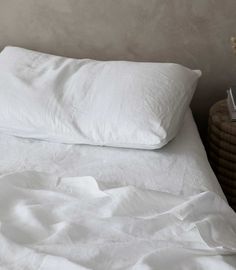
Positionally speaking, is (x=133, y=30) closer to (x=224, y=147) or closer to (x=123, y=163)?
(x=224, y=147)

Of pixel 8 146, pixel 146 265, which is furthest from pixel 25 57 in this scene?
pixel 146 265

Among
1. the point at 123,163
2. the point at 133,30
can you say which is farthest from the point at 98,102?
the point at 133,30

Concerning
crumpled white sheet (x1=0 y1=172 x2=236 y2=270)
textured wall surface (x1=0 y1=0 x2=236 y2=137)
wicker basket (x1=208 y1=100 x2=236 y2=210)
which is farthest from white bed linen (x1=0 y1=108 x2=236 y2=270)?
textured wall surface (x1=0 y1=0 x2=236 y2=137)

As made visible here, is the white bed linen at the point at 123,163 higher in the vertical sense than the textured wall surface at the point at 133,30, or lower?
lower

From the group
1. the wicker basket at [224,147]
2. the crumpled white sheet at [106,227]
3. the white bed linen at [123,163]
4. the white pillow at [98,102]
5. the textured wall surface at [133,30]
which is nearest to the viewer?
the crumpled white sheet at [106,227]

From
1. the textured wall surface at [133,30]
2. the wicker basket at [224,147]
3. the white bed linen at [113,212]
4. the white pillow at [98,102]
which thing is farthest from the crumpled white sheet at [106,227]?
the textured wall surface at [133,30]

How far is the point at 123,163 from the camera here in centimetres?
143

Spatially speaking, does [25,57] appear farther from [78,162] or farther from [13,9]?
[78,162]

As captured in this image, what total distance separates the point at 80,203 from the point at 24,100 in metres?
Result: 0.55

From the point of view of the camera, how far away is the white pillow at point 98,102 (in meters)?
1.50

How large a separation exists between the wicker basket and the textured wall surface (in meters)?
0.24

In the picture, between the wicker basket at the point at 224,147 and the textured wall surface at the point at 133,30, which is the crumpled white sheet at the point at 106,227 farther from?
the textured wall surface at the point at 133,30

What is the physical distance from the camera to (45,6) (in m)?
1.92

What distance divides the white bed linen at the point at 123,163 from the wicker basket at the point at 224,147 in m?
0.19
